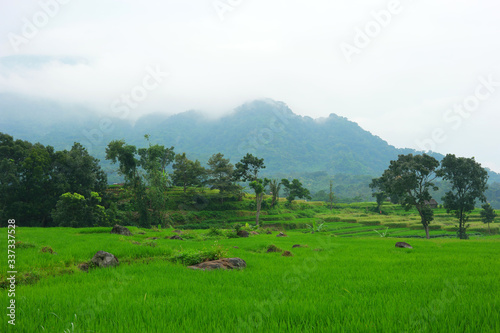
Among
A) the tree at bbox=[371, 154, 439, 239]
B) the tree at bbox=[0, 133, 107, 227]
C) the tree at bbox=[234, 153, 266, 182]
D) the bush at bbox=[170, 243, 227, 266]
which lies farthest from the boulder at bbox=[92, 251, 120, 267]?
the tree at bbox=[234, 153, 266, 182]

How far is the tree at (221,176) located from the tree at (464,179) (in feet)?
134

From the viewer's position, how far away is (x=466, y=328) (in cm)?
351

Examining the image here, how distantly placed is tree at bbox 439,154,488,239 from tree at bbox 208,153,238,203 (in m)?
40.8

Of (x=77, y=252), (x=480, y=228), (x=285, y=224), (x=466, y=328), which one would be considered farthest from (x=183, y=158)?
(x=466, y=328)

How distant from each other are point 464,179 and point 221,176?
46.1m

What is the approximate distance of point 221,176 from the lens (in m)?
64.4

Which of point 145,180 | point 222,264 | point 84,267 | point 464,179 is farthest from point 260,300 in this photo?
point 464,179

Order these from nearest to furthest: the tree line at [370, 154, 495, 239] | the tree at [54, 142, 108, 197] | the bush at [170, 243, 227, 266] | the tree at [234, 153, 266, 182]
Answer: the bush at [170, 243, 227, 266] → the tree line at [370, 154, 495, 239] → the tree at [54, 142, 108, 197] → the tree at [234, 153, 266, 182]

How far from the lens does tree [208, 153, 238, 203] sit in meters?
62.4

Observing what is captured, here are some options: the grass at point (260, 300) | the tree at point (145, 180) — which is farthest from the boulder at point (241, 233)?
the tree at point (145, 180)

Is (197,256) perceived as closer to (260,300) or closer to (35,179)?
(260,300)

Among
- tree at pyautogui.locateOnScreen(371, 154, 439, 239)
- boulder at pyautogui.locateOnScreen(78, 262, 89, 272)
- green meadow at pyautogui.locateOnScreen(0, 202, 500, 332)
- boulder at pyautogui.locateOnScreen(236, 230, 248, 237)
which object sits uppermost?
tree at pyautogui.locateOnScreen(371, 154, 439, 239)

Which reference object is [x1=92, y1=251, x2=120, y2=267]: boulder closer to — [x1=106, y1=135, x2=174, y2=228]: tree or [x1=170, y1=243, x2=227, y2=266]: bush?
[x1=170, y1=243, x2=227, y2=266]: bush

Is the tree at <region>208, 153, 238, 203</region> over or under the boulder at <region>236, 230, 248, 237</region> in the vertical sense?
over
